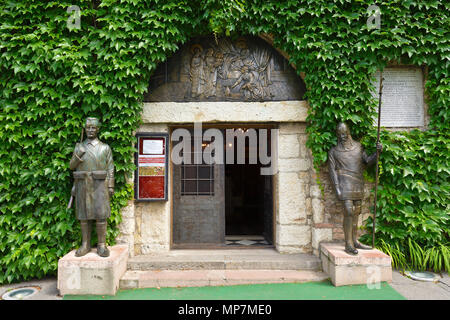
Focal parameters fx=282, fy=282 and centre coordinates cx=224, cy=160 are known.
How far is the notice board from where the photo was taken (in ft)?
13.5

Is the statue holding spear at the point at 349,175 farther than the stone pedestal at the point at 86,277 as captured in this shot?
Yes

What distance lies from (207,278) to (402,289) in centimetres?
236

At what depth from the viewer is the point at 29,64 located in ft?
12.3

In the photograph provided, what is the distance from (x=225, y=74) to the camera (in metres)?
4.32

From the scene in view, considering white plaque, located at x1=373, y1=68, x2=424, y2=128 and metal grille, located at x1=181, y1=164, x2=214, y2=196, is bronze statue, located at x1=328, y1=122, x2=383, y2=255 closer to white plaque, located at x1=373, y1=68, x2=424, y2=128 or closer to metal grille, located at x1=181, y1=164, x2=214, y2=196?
white plaque, located at x1=373, y1=68, x2=424, y2=128

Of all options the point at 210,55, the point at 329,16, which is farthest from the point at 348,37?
the point at 210,55

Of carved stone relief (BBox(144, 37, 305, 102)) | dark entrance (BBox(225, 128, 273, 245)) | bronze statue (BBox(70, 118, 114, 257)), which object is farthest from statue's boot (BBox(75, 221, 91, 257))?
dark entrance (BBox(225, 128, 273, 245))

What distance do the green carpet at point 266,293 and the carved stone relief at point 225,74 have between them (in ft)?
8.65

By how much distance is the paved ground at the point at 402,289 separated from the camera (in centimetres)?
322

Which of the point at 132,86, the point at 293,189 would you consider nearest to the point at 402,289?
the point at 293,189

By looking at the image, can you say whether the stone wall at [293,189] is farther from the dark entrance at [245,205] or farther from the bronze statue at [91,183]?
the bronze statue at [91,183]

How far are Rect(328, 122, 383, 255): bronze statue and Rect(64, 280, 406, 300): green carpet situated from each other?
1.78 feet

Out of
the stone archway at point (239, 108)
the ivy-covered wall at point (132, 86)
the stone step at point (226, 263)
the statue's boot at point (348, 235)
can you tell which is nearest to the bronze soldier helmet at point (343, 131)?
the ivy-covered wall at point (132, 86)

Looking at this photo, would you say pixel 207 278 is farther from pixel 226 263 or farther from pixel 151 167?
pixel 151 167
